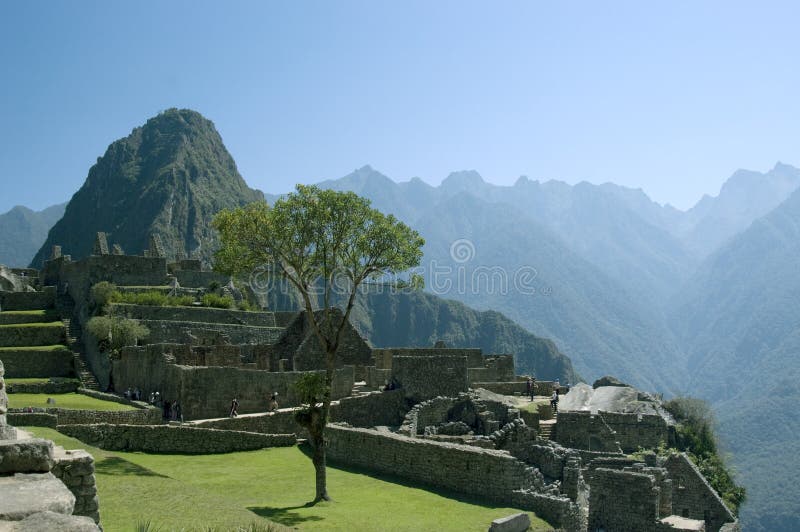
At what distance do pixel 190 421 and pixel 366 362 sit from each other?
14.5 m

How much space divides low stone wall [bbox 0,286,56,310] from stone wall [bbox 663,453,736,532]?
→ 133 feet

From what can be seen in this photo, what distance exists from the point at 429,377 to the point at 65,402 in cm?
1484

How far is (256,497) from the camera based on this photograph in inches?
706

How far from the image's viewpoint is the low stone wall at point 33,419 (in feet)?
66.1

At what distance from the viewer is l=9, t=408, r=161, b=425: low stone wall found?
75.3ft

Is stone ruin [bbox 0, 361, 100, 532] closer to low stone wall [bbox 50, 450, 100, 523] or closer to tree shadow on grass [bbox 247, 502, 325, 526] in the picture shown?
low stone wall [bbox 50, 450, 100, 523]

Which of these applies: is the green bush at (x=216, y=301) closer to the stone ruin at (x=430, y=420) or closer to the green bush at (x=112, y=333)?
the stone ruin at (x=430, y=420)

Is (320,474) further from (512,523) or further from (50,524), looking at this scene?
(50,524)

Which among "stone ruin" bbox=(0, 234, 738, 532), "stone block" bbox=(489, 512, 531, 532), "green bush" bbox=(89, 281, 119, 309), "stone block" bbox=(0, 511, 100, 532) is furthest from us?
"green bush" bbox=(89, 281, 119, 309)

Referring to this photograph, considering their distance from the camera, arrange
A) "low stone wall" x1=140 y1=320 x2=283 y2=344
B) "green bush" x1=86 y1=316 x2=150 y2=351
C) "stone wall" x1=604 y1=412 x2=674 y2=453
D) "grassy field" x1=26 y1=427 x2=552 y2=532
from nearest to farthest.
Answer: "grassy field" x1=26 y1=427 x2=552 y2=532 < "stone wall" x1=604 y1=412 x2=674 y2=453 < "green bush" x1=86 y1=316 x2=150 y2=351 < "low stone wall" x1=140 y1=320 x2=283 y2=344

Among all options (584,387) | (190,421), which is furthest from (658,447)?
(190,421)

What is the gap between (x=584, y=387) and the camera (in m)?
43.4

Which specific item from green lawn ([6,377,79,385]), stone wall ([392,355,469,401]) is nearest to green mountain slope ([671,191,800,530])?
stone wall ([392,355,469,401])

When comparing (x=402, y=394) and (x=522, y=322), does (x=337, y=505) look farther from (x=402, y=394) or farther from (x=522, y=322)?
(x=522, y=322)
